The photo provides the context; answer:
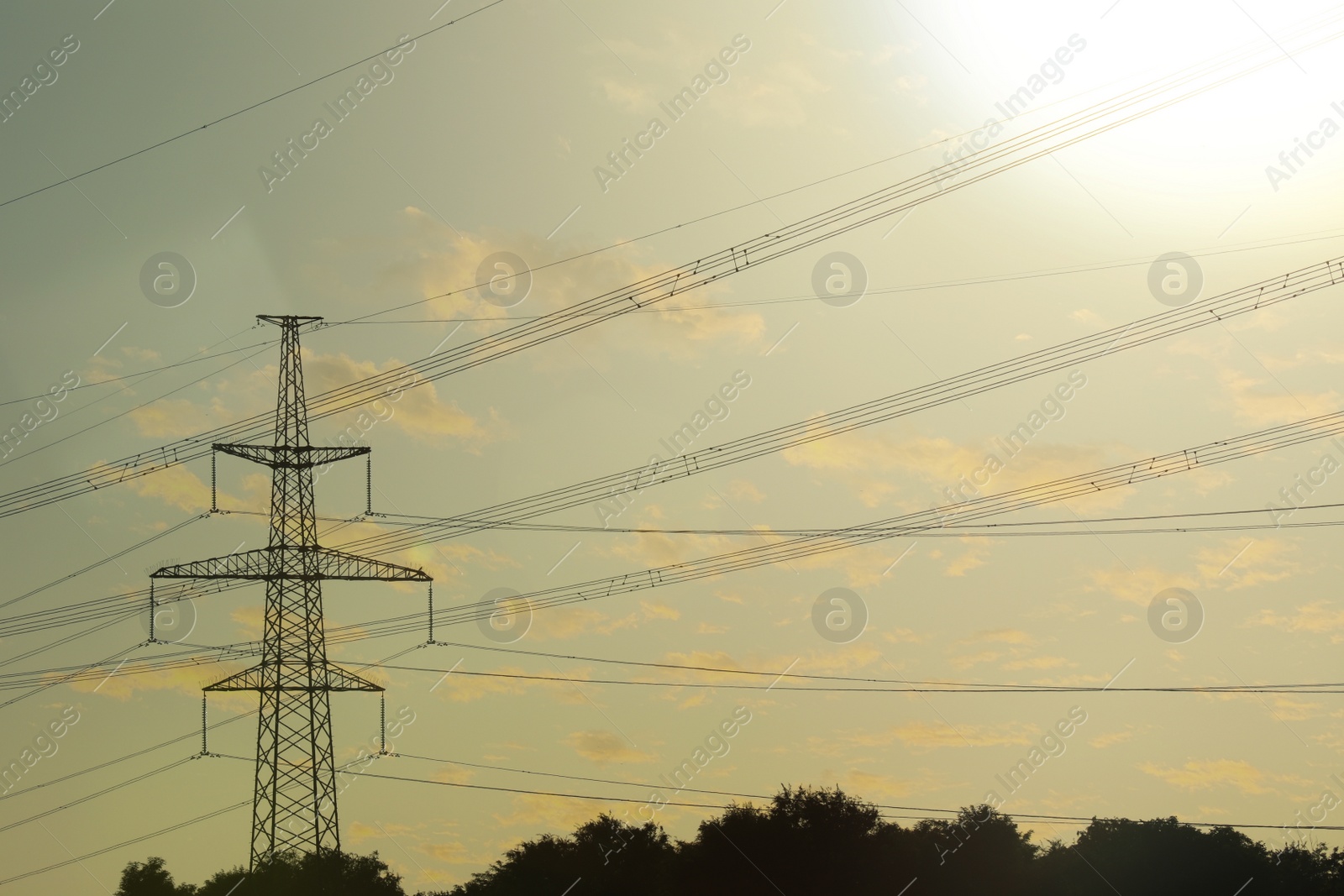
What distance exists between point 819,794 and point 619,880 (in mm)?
16820

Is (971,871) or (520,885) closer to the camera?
(971,871)

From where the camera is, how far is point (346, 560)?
176 feet

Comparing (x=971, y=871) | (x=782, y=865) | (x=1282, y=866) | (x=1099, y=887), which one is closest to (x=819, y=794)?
(x=782, y=865)

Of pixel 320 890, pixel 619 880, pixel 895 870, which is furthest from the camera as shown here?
pixel 619 880

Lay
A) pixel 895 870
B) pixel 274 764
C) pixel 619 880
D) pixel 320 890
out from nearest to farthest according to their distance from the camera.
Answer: pixel 274 764
pixel 320 890
pixel 895 870
pixel 619 880

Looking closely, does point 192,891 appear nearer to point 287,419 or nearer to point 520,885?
point 520,885

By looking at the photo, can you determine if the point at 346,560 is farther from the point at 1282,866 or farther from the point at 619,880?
the point at 1282,866

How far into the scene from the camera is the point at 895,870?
83.9 m

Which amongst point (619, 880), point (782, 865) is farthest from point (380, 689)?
point (619, 880)

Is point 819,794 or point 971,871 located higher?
point 819,794

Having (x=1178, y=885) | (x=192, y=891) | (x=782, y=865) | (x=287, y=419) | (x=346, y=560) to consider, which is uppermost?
(x=287, y=419)

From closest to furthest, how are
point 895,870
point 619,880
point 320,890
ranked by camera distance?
1. point 320,890
2. point 895,870
3. point 619,880

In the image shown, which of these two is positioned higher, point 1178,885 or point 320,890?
point 320,890

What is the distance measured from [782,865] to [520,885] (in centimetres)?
2289
